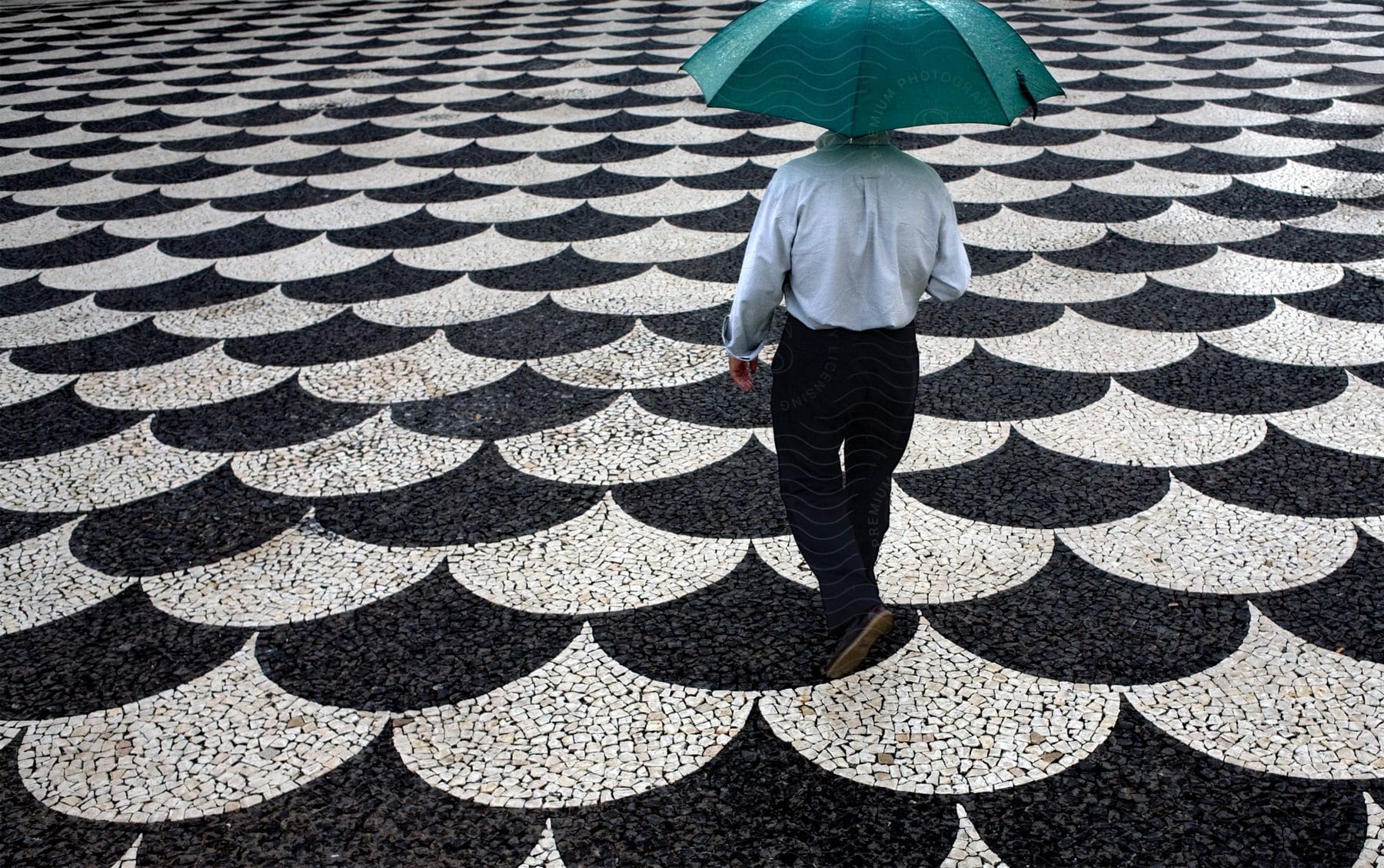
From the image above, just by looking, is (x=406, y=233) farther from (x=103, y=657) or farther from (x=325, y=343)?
(x=103, y=657)

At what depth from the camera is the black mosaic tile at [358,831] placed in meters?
1.44

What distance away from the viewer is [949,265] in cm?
164

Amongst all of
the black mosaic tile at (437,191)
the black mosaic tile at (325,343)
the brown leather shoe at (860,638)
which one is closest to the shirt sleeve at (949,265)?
the brown leather shoe at (860,638)

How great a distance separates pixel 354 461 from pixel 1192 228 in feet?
8.81

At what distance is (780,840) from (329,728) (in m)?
0.67

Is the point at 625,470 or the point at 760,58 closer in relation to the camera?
the point at 760,58

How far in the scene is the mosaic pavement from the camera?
4.97ft

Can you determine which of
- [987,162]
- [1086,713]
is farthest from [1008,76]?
[987,162]

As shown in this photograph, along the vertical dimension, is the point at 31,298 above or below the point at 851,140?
below

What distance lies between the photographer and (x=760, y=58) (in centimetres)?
155

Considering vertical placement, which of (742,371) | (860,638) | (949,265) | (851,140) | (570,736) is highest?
(851,140)

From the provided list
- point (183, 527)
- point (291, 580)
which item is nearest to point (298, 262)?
point (183, 527)

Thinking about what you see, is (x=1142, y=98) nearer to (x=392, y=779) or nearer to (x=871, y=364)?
(x=871, y=364)

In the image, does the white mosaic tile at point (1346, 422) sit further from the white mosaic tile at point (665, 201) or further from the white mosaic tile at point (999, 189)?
the white mosaic tile at point (665, 201)
